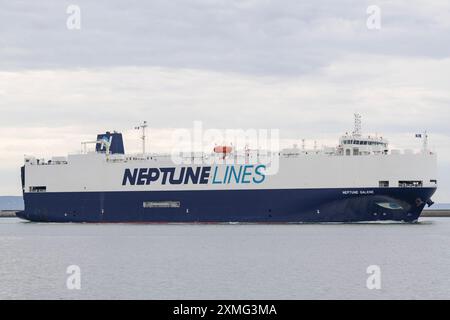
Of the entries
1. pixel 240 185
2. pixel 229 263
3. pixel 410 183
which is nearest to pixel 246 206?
pixel 240 185

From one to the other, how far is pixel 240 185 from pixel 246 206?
192cm

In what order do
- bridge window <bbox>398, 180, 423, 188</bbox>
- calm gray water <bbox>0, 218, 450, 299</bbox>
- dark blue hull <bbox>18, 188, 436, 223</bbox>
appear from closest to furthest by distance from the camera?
calm gray water <bbox>0, 218, 450, 299</bbox>, bridge window <bbox>398, 180, 423, 188</bbox>, dark blue hull <bbox>18, 188, 436, 223</bbox>

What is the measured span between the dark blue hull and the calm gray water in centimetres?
374

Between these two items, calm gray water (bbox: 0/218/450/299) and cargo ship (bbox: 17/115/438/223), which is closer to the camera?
calm gray water (bbox: 0/218/450/299)

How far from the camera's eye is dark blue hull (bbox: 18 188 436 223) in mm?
73188

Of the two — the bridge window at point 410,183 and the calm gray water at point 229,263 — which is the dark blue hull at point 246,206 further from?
the calm gray water at point 229,263

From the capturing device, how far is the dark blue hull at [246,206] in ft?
240

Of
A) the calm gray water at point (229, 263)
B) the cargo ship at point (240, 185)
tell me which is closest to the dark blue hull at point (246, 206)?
the cargo ship at point (240, 185)

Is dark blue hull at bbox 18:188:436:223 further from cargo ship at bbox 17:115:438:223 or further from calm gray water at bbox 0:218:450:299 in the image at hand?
calm gray water at bbox 0:218:450:299

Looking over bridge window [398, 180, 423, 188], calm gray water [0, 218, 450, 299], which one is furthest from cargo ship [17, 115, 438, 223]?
calm gray water [0, 218, 450, 299]

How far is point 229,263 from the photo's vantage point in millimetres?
45500

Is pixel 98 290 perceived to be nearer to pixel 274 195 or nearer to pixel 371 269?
pixel 371 269

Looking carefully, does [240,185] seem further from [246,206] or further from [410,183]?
[410,183]
